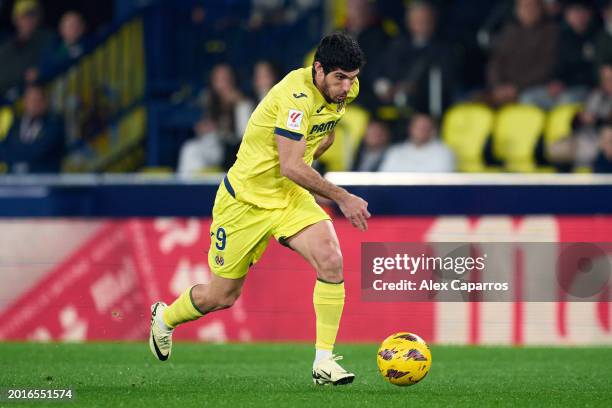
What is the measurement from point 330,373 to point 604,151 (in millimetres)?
5883

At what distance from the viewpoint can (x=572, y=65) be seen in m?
14.2

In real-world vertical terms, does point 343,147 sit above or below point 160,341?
above

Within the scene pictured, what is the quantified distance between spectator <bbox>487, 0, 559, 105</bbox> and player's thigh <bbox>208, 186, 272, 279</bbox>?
6.01 m

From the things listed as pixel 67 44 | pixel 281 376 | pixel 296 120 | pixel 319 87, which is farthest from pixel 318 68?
pixel 67 44

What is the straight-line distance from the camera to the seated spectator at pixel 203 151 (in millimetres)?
14883

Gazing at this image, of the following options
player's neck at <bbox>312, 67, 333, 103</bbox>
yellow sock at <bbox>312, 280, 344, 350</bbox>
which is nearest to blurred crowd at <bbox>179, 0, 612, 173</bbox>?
player's neck at <bbox>312, 67, 333, 103</bbox>

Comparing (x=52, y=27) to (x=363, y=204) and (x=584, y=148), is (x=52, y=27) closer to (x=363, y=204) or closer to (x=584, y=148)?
(x=584, y=148)

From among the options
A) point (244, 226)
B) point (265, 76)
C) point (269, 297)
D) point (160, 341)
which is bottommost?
point (160, 341)

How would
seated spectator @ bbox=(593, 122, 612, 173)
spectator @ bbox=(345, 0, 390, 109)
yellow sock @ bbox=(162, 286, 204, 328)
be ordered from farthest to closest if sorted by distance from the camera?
spectator @ bbox=(345, 0, 390, 109), seated spectator @ bbox=(593, 122, 612, 173), yellow sock @ bbox=(162, 286, 204, 328)

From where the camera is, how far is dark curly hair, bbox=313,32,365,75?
26.0ft

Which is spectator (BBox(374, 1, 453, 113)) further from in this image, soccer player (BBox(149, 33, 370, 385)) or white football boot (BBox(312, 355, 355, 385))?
white football boot (BBox(312, 355, 355, 385))

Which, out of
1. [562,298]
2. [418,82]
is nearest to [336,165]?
[418,82]

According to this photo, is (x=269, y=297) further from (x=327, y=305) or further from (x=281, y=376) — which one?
(x=327, y=305)

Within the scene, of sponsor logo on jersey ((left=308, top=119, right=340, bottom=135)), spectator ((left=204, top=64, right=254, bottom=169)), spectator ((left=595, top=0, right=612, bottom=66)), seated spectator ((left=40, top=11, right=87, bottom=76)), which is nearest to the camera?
sponsor logo on jersey ((left=308, top=119, right=340, bottom=135))
